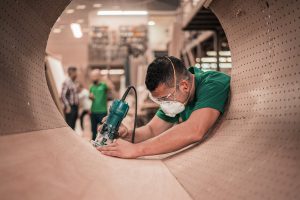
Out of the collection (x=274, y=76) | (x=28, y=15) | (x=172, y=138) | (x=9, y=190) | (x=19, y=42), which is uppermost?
(x=28, y=15)

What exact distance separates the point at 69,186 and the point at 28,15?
881mm

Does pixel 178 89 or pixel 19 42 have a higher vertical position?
pixel 19 42

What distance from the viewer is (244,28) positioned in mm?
2184

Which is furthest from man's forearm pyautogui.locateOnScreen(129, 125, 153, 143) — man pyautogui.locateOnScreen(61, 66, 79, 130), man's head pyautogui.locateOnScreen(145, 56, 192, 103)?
man pyautogui.locateOnScreen(61, 66, 79, 130)

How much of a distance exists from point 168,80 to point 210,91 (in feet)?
0.99

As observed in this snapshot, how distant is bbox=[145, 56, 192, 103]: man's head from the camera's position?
2551 millimetres

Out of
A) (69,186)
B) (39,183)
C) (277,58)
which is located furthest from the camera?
(277,58)

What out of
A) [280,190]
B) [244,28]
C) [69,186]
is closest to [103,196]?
[69,186]

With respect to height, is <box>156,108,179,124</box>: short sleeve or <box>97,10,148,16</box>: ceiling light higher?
<box>97,10,148,16</box>: ceiling light

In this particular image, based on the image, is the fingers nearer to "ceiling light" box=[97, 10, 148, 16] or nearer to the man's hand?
the man's hand

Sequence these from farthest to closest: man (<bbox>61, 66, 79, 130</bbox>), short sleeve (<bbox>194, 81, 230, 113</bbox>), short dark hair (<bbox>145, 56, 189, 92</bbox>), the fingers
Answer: man (<bbox>61, 66, 79, 130</bbox>)
short dark hair (<bbox>145, 56, 189, 92</bbox>)
short sleeve (<bbox>194, 81, 230, 113</bbox>)
the fingers

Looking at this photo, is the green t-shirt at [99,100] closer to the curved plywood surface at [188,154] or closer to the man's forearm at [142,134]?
the man's forearm at [142,134]

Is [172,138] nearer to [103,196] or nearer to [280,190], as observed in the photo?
[103,196]

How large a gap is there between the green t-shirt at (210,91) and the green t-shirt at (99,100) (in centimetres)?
424
